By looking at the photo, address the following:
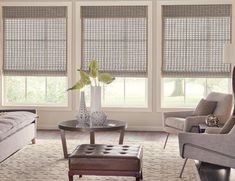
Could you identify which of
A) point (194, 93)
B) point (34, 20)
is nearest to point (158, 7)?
point (194, 93)

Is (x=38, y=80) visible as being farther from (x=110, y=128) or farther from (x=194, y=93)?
(x=110, y=128)

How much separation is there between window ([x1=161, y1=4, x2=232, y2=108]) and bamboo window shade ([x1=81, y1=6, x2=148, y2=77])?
0.44 meters

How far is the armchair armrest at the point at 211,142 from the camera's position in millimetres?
4371

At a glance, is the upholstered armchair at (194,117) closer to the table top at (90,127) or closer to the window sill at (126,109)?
the table top at (90,127)

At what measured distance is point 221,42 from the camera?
8.66m

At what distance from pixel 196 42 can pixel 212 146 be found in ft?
14.8

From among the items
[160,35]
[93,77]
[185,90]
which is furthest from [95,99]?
[185,90]

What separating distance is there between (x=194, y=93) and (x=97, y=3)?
8.34ft

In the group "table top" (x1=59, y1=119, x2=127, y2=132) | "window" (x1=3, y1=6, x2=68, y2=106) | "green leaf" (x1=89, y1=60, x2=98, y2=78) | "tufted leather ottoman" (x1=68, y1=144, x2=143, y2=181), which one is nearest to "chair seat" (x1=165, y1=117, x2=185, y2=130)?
"table top" (x1=59, y1=119, x2=127, y2=132)

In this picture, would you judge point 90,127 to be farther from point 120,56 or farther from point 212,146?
point 120,56

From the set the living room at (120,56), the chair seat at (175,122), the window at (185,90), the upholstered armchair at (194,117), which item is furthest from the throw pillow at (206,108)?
the window at (185,90)

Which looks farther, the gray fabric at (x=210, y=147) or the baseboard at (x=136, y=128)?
the baseboard at (x=136, y=128)

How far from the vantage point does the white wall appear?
873cm

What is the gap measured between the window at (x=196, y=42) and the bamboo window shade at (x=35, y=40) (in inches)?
78.5
